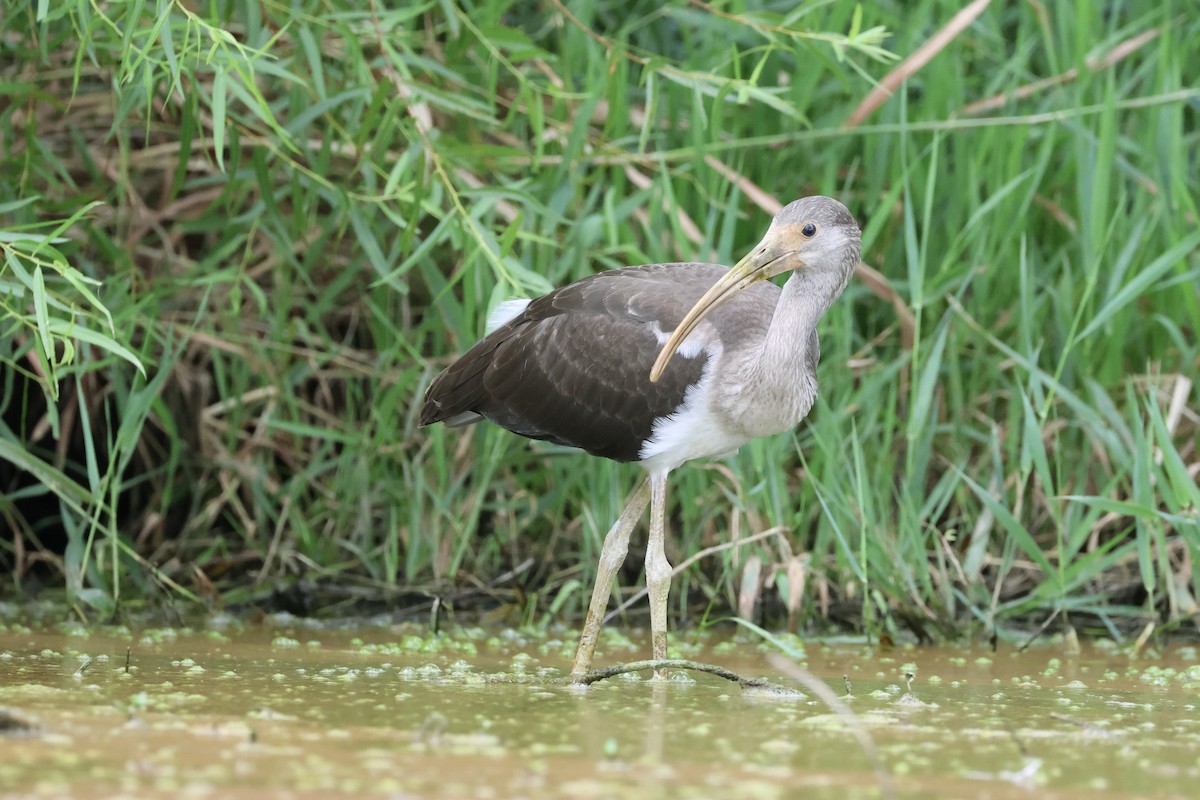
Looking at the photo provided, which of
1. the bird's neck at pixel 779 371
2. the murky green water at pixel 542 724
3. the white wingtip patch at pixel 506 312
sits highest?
the white wingtip patch at pixel 506 312

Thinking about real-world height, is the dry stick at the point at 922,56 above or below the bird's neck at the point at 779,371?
above

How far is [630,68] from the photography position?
667 centimetres

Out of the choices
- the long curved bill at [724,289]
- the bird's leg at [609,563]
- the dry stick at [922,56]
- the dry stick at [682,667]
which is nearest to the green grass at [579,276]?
the dry stick at [922,56]

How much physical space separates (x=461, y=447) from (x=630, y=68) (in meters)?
1.73

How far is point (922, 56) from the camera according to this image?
240 inches

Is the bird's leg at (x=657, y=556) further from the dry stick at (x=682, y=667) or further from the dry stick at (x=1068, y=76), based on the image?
the dry stick at (x=1068, y=76)

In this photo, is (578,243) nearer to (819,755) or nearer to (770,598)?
(770,598)

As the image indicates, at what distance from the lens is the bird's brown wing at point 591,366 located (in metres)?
5.18

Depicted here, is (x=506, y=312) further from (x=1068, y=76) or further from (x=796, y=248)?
(x=1068, y=76)

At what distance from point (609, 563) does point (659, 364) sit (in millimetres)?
759

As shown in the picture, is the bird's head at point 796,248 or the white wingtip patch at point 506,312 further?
the white wingtip patch at point 506,312

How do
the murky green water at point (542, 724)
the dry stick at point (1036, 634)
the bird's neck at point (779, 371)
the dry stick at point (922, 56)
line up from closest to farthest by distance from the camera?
1. the murky green water at point (542, 724)
2. the bird's neck at point (779, 371)
3. the dry stick at point (1036, 634)
4. the dry stick at point (922, 56)

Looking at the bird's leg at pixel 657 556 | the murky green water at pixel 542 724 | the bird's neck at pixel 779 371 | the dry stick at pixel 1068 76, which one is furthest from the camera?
the dry stick at pixel 1068 76

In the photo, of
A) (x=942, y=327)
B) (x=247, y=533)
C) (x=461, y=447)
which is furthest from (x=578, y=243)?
(x=247, y=533)
